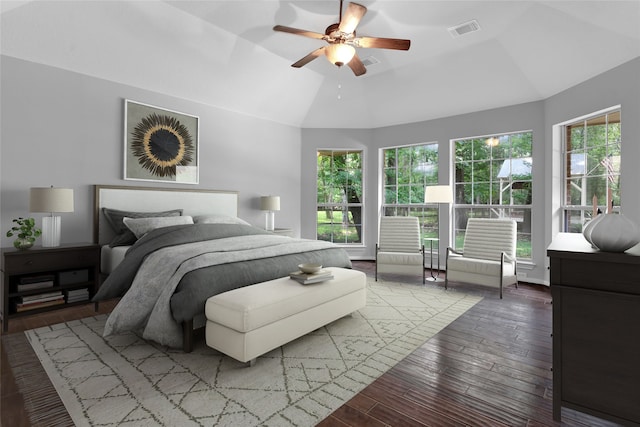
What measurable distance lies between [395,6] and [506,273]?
344cm

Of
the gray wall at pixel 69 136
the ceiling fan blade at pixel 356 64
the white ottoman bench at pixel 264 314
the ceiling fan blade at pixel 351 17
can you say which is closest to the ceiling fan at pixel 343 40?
the ceiling fan blade at pixel 351 17

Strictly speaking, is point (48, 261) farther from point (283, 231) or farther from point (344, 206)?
point (344, 206)

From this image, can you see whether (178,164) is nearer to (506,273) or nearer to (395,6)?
(395,6)

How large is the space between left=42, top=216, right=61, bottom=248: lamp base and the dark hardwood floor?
0.75m

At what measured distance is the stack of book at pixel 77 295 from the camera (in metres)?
3.60

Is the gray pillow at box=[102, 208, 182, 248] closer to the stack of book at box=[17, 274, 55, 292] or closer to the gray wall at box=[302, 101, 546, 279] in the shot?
the stack of book at box=[17, 274, 55, 292]

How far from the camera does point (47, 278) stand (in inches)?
136

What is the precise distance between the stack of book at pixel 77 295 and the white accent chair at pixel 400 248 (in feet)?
12.1

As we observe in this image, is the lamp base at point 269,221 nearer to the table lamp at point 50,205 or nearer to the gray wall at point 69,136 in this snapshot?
the gray wall at point 69,136

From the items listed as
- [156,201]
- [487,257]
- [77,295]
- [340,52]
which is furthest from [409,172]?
[77,295]

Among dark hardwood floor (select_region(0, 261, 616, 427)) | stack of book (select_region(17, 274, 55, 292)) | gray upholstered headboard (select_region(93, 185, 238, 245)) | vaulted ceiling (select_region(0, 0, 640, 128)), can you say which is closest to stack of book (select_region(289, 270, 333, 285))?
dark hardwood floor (select_region(0, 261, 616, 427))

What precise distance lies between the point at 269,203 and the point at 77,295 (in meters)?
3.06

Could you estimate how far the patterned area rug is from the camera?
188 centimetres

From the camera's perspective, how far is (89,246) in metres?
3.68
